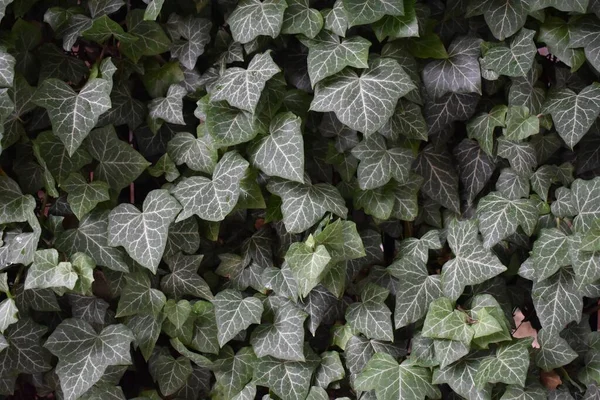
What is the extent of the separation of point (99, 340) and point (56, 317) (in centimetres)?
15

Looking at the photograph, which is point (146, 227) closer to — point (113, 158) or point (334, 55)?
point (113, 158)

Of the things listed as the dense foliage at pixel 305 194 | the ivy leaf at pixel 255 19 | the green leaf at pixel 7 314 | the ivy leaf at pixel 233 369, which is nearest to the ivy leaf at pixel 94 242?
the dense foliage at pixel 305 194

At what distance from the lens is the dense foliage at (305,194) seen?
137 cm

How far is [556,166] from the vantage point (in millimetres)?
1470

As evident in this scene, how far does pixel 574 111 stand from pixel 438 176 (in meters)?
0.28

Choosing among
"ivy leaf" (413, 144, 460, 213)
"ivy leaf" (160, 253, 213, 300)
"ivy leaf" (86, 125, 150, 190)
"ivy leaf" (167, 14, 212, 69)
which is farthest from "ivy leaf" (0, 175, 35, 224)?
"ivy leaf" (413, 144, 460, 213)

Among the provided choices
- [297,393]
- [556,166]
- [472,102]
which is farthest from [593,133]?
[297,393]

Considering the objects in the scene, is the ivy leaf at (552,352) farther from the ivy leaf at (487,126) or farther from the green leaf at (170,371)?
the green leaf at (170,371)

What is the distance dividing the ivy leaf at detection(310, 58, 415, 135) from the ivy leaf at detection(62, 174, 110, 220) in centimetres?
44

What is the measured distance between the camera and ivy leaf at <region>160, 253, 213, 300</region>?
152 centimetres

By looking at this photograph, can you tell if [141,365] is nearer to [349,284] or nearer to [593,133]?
[349,284]

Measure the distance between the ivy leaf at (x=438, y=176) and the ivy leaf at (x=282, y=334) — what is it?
355mm

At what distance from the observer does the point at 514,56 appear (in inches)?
54.1

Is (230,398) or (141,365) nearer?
(230,398)
